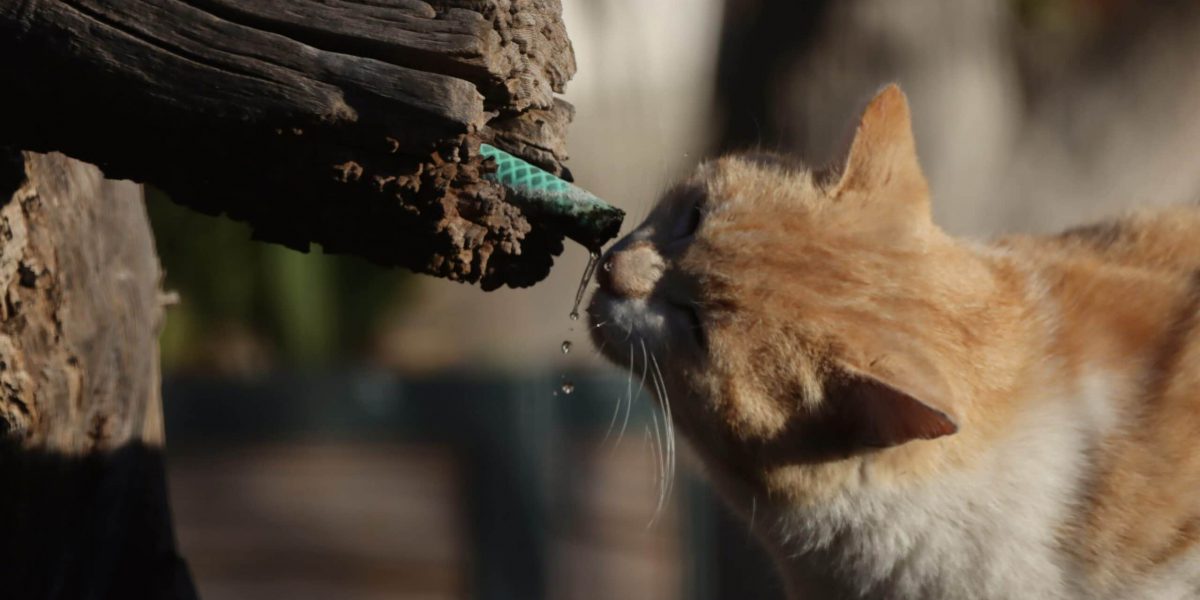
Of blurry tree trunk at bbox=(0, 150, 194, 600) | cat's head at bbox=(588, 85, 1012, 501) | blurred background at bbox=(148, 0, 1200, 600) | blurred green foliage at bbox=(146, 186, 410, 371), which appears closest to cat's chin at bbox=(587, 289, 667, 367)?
cat's head at bbox=(588, 85, 1012, 501)

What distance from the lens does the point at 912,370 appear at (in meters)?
1.53

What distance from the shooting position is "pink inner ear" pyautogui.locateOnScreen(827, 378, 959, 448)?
1471mm

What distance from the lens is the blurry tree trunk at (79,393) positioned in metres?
1.77

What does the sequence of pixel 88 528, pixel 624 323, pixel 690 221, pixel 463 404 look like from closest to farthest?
pixel 624 323 → pixel 690 221 → pixel 88 528 → pixel 463 404

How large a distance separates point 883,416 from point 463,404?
3.66 metres

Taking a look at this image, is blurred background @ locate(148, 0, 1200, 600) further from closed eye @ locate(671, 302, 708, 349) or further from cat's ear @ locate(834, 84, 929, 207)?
closed eye @ locate(671, 302, 708, 349)

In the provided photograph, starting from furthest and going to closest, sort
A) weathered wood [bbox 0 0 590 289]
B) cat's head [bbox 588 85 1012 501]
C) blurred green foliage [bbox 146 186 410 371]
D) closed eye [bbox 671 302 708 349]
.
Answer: blurred green foliage [bbox 146 186 410 371]
closed eye [bbox 671 302 708 349]
cat's head [bbox 588 85 1012 501]
weathered wood [bbox 0 0 590 289]

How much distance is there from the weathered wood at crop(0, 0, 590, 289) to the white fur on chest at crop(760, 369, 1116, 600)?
73cm

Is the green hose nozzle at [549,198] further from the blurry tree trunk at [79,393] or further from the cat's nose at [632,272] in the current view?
the blurry tree trunk at [79,393]

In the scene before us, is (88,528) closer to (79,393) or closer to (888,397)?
(79,393)

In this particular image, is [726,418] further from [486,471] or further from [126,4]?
[486,471]

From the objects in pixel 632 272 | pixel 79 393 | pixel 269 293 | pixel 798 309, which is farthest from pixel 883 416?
pixel 269 293

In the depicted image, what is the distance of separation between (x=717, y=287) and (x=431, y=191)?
1.54 feet

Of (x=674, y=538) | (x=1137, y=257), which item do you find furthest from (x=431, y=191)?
(x=674, y=538)
